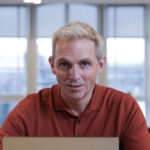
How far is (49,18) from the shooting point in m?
5.78

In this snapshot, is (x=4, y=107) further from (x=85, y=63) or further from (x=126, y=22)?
(x=85, y=63)

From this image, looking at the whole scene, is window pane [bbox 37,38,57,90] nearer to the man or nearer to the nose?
the man

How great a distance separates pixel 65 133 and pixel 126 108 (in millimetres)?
287

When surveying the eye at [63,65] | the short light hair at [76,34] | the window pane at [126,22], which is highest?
the window pane at [126,22]

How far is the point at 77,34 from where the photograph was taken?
1057 millimetres

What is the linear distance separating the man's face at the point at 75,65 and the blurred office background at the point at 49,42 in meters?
4.73

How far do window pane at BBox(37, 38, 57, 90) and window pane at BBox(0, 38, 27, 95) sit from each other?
12.2 inches

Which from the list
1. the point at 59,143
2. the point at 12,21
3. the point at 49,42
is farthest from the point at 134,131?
the point at 12,21

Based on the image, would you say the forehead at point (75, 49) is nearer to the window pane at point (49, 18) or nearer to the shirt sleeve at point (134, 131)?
the shirt sleeve at point (134, 131)

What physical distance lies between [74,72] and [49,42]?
15.8 feet

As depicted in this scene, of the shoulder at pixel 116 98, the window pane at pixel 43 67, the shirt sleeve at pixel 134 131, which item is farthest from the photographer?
the window pane at pixel 43 67

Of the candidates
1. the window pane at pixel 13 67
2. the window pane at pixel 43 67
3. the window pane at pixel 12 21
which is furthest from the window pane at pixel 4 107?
the window pane at pixel 12 21

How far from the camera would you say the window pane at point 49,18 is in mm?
5781

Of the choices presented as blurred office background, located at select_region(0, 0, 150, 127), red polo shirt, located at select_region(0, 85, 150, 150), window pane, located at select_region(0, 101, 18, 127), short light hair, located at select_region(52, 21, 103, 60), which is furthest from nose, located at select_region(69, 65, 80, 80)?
window pane, located at select_region(0, 101, 18, 127)
